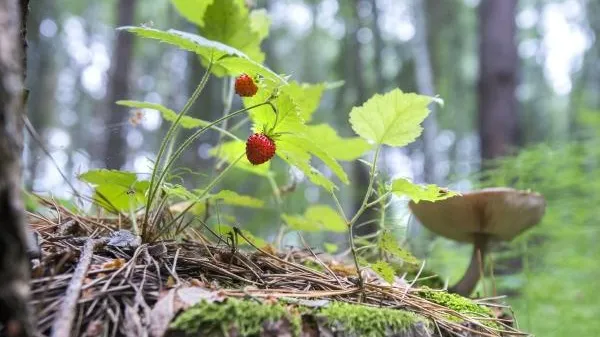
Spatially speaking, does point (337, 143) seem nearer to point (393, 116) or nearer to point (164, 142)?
point (393, 116)

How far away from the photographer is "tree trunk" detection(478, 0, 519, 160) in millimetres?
4137

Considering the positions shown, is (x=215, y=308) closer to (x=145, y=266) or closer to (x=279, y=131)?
(x=145, y=266)

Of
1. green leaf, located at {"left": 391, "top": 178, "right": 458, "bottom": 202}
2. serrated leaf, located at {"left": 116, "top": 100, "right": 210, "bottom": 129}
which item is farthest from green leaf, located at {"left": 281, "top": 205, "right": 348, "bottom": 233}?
green leaf, located at {"left": 391, "top": 178, "right": 458, "bottom": 202}

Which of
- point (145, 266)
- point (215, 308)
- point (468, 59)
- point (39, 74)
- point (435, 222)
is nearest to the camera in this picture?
point (215, 308)

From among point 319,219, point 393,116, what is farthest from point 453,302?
point 319,219

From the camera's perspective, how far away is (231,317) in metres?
0.78

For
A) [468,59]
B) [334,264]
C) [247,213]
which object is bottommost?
[247,213]

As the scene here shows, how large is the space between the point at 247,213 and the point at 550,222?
7795mm

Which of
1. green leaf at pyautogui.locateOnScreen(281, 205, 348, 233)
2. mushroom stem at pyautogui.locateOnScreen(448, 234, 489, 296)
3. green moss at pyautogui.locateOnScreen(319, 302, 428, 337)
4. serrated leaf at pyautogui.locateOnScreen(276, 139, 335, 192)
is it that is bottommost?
mushroom stem at pyautogui.locateOnScreen(448, 234, 489, 296)

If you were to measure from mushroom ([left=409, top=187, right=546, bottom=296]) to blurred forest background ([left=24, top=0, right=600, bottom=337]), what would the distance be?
0.10 metres

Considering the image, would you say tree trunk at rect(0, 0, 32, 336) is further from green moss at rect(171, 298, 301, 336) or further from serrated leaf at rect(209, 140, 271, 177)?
serrated leaf at rect(209, 140, 271, 177)

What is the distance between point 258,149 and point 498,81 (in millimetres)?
3814

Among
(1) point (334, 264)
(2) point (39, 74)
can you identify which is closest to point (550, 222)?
(1) point (334, 264)

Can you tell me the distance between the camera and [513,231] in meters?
1.64
